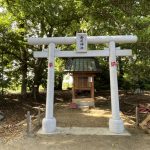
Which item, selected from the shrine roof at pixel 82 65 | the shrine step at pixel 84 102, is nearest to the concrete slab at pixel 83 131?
the shrine step at pixel 84 102

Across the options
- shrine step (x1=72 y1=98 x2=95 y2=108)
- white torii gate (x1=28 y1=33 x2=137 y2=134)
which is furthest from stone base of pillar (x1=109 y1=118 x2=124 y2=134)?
shrine step (x1=72 y1=98 x2=95 y2=108)

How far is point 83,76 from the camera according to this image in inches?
740

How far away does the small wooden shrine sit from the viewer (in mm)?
18453

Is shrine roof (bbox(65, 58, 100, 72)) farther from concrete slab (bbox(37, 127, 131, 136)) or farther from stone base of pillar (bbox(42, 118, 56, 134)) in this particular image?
stone base of pillar (bbox(42, 118, 56, 134))

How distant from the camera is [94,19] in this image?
1470cm

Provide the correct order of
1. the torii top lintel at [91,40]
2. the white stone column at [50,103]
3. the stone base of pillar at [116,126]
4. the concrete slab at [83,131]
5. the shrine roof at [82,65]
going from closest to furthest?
the concrete slab at [83,131] → the stone base of pillar at [116,126] → the white stone column at [50,103] → the torii top lintel at [91,40] → the shrine roof at [82,65]

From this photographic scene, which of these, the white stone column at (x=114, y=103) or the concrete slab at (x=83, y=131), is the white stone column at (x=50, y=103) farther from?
the white stone column at (x=114, y=103)

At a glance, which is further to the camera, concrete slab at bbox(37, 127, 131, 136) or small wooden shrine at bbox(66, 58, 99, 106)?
small wooden shrine at bbox(66, 58, 99, 106)

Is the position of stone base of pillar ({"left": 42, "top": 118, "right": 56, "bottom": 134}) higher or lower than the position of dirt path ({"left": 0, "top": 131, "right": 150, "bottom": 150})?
higher

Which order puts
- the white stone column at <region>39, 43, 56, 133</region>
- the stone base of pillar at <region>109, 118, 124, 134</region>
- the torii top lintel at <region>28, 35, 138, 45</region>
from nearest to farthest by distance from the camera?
the stone base of pillar at <region>109, 118, 124, 134</region> → the white stone column at <region>39, 43, 56, 133</region> → the torii top lintel at <region>28, 35, 138, 45</region>

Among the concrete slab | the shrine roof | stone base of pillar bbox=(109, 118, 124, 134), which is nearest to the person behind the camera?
the concrete slab

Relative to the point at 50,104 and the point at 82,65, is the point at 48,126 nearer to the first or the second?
the point at 50,104

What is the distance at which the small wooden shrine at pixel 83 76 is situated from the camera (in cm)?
1845

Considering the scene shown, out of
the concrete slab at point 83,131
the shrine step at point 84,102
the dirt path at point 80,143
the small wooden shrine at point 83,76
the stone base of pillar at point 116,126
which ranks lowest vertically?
the dirt path at point 80,143
